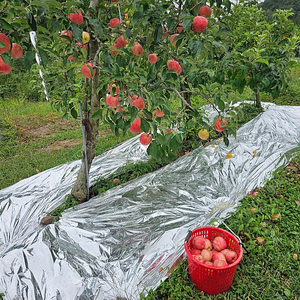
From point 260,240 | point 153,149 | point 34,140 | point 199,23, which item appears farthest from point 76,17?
point 34,140

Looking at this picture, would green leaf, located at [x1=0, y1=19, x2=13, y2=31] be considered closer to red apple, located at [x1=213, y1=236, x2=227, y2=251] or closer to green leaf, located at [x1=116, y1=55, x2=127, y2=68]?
green leaf, located at [x1=116, y1=55, x2=127, y2=68]

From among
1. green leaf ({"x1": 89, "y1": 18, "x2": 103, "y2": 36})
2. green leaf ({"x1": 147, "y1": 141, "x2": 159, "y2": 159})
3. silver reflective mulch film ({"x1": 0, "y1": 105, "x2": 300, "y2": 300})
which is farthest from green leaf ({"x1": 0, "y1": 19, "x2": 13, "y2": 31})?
silver reflective mulch film ({"x1": 0, "y1": 105, "x2": 300, "y2": 300})

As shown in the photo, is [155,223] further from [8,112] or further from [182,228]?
[8,112]

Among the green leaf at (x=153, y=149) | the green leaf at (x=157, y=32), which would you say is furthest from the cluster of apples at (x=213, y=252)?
the green leaf at (x=157, y=32)

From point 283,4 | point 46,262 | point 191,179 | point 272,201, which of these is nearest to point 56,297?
point 46,262

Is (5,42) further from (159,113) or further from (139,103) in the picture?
(159,113)

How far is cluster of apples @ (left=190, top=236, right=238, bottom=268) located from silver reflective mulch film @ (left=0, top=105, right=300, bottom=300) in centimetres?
13

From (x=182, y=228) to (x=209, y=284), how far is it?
0.42 metres

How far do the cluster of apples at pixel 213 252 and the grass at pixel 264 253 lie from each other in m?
0.15

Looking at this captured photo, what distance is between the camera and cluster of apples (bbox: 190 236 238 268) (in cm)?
160

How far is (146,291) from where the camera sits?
1.57m

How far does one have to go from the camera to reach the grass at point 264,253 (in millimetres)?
1625

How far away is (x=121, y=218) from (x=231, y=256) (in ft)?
2.58

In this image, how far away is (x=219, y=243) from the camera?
5.67 ft
